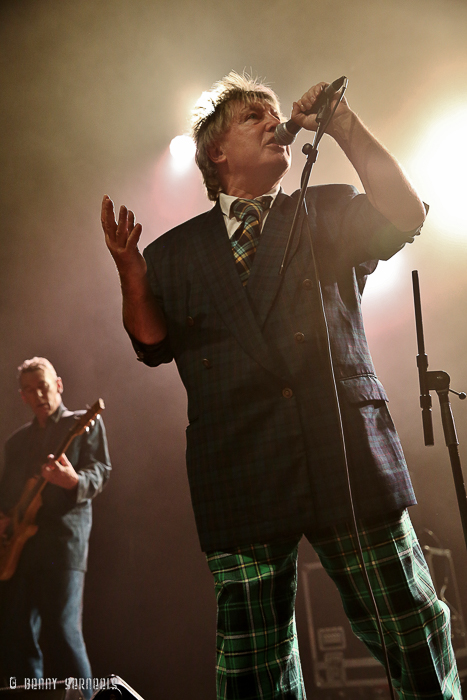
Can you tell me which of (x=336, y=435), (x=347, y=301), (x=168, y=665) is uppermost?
(x=347, y=301)

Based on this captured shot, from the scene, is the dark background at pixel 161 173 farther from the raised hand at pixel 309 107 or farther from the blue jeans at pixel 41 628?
the raised hand at pixel 309 107

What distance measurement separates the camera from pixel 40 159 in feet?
10.0

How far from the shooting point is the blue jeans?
7.86 ft

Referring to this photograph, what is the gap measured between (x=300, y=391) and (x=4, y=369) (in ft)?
7.27

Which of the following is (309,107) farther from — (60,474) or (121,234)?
(60,474)

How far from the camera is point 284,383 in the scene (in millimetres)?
1120

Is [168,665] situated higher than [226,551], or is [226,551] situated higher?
[226,551]

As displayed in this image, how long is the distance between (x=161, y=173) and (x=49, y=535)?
2116 mm

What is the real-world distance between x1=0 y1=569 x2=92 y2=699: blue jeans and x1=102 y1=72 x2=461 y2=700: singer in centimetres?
175

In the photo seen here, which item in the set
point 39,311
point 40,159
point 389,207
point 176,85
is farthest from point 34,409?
point 389,207

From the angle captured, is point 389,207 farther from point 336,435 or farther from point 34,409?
point 34,409

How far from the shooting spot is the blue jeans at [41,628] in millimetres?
2396

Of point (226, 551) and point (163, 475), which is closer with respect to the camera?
point (226, 551)

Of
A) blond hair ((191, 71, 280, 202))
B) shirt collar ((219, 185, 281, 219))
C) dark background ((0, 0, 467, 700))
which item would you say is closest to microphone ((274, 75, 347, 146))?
shirt collar ((219, 185, 281, 219))
